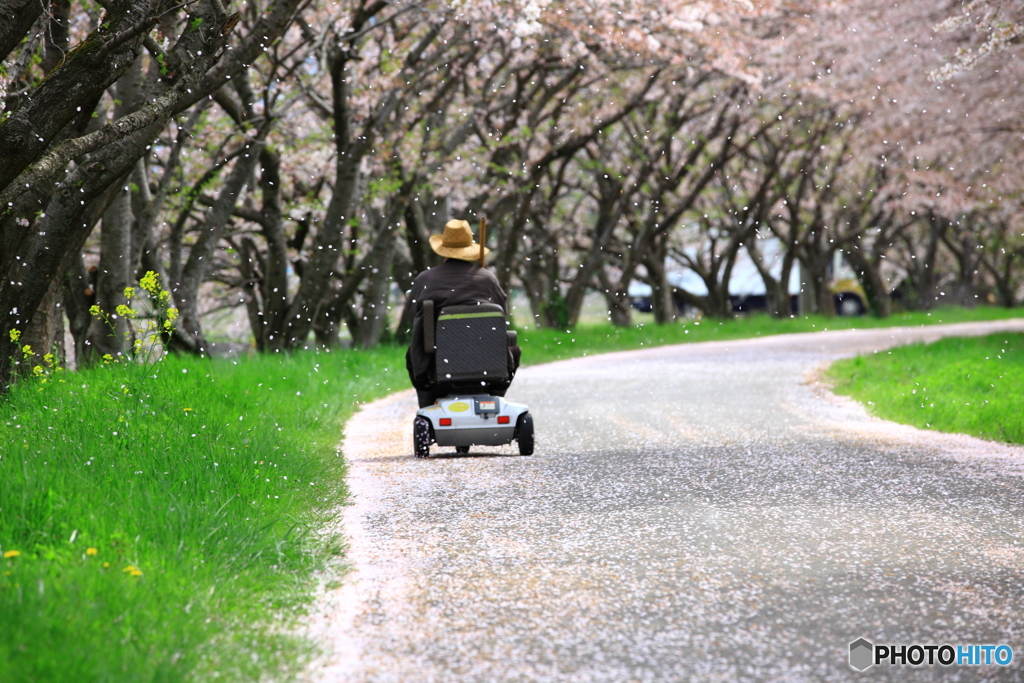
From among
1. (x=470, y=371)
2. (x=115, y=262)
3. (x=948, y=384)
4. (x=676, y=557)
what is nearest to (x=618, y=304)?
(x=948, y=384)

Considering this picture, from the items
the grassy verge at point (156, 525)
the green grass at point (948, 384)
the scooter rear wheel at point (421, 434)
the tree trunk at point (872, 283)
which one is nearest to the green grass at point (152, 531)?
the grassy verge at point (156, 525)

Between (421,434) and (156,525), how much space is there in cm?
332

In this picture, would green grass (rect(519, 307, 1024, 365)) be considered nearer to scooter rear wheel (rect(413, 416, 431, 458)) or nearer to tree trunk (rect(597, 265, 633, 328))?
tree trunk (rect(597, 265, 633, 328))

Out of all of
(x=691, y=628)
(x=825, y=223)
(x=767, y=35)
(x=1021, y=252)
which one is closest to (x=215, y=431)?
(x=691, y=628)

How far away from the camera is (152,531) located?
465cm

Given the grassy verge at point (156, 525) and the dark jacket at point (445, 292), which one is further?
the dark jacket at point (445, 292)

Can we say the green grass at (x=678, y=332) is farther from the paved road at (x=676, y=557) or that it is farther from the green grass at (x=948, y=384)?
the paved road at (x=676, y=557)

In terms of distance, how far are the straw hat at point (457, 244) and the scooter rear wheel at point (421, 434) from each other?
3.95 ft

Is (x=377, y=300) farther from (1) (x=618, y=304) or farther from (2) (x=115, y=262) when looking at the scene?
(1) (x=618, y=304)

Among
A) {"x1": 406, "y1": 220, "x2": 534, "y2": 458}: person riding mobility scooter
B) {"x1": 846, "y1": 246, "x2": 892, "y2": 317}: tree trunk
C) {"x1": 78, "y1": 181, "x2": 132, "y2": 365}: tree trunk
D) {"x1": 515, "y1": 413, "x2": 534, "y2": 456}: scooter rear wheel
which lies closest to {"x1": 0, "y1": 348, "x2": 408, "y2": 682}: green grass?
{"x1": 406, "y1": 220, "x2": 534, "y2": 458}: person riding mobility scooter

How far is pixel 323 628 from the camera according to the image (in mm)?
3990

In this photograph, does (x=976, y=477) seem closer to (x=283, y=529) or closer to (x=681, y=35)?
(x=283, y=529)

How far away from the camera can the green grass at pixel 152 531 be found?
3.50 m

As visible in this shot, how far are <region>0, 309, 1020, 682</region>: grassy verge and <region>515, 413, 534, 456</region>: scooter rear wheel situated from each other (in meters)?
1.28
